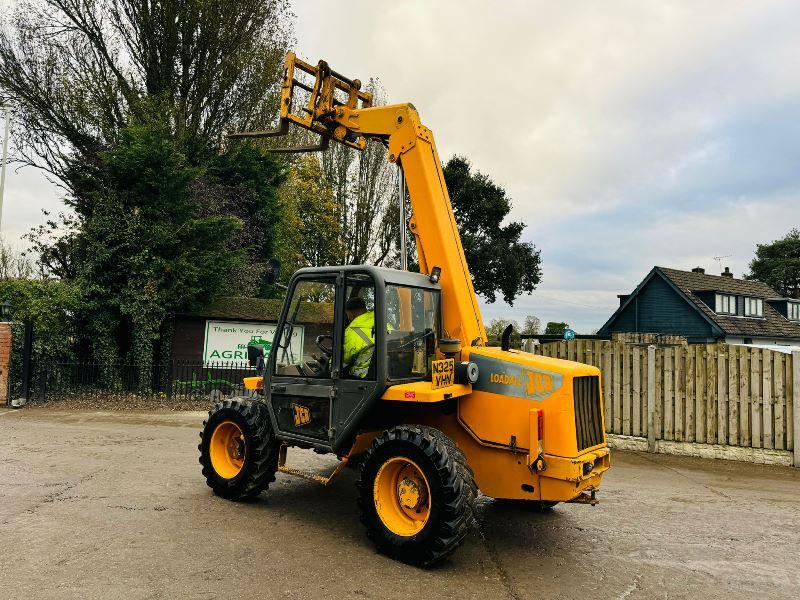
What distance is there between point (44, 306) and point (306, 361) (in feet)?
33.2

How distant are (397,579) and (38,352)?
11.8 metres

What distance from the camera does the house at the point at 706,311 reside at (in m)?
29.2

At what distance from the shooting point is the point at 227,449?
5984 mm

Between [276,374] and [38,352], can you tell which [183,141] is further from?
[276,374]

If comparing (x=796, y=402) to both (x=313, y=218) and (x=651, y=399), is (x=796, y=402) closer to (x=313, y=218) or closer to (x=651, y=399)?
(x=651, y=399)

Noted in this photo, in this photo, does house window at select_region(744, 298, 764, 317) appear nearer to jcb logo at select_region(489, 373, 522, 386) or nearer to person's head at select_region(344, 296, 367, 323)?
jcb logo at select_region(489, 373, 522, 386)

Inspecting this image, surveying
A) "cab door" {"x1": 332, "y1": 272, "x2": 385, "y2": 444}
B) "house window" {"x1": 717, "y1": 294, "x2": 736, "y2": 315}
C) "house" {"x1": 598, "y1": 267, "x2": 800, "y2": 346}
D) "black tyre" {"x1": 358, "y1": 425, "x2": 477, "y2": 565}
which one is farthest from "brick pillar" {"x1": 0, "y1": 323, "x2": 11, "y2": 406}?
"house window" {"x1": 717, "y1": 294, "x2": 736, "y2": 315}

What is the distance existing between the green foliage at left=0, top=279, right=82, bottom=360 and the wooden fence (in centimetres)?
1149

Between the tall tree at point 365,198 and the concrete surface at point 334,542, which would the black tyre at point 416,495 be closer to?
the concrete surface at point 334,542

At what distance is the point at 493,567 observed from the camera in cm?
432

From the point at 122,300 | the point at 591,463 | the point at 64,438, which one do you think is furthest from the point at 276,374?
the point at 122,300

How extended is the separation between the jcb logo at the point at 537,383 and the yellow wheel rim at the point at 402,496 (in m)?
1.11

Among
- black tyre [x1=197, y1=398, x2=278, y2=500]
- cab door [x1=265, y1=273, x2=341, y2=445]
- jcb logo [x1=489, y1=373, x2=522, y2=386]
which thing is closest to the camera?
→ jcb logo [x1=489, y1=373, x2=522, y2=386]

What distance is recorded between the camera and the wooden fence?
830 cm
